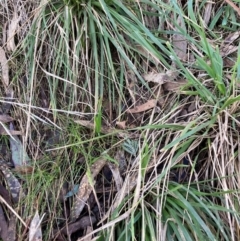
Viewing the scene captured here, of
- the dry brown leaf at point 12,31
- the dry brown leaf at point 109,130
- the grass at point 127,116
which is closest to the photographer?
the grass at point 127,116

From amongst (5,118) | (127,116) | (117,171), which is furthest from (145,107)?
(5,118)

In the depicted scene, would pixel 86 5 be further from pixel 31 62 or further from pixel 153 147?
pixel 153 147

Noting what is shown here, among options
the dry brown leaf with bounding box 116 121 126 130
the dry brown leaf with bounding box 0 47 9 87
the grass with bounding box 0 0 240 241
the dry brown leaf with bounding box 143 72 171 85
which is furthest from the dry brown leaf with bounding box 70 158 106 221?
the dry brown leaf with bounding box 0 47 9 87

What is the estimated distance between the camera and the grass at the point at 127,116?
1.30m

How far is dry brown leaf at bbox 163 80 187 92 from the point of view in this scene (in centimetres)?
143

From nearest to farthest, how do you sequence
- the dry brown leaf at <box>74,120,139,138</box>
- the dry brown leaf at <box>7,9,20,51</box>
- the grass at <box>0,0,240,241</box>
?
the grass at <box>0,0,240,241</box>, the dry brown leaf at <box>74,120,139,138</box>, the dry brown leaf at <box>7,9,20,51</box>

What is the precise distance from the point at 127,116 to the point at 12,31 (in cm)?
48

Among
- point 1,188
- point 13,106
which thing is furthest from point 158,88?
point 1,188

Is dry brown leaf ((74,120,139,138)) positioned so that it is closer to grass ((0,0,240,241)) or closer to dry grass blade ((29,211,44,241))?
grass ((0,0,240,241))

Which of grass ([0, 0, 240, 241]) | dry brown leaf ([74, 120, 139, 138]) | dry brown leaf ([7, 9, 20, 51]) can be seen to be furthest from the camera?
dry brown leaf ([7, 9, 20, 51])

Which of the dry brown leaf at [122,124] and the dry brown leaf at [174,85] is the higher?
the dry brown leaf at [174,85]

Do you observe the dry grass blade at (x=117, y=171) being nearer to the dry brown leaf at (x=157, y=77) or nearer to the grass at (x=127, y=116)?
the grass at (x=127, y=116)

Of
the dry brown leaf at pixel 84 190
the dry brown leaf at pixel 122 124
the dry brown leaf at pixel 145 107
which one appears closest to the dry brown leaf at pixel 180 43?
the dry brown leaf at pixel 145 107

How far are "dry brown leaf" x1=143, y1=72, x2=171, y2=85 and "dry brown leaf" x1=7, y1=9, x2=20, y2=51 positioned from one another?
46 centimetres
